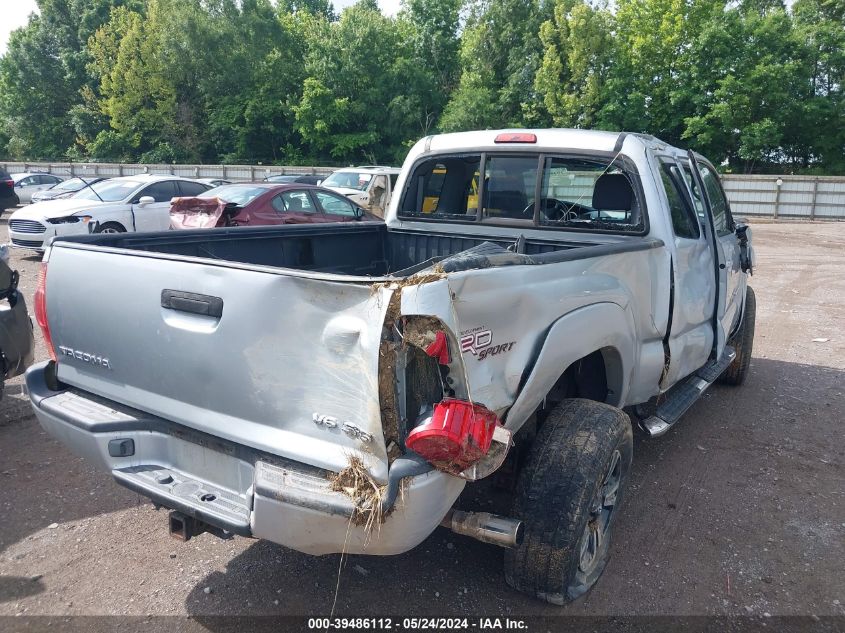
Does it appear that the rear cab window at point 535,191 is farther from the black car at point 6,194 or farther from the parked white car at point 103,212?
the black car at point 6,194

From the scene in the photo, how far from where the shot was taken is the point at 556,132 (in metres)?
4.29

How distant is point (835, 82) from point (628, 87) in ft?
33.6

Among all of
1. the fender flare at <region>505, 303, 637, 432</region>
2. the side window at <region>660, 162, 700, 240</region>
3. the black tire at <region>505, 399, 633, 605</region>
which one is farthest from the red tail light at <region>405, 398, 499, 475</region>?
the side window at <region>660, 162, 700, 240</region>

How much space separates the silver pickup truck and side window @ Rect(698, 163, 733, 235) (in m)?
1.07

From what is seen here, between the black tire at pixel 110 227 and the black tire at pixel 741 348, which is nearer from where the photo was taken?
the black tire at pixel 741 348

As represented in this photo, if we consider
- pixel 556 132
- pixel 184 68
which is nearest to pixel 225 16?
pixel 184 68

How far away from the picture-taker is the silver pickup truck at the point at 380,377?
214 centimetres

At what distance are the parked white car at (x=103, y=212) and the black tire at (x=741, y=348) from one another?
441 inches

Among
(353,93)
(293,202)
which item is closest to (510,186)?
(293,202)

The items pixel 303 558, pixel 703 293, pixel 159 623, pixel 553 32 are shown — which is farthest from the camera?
pixel 553 32

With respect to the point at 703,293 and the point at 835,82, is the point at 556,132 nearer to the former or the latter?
the point at 703,293

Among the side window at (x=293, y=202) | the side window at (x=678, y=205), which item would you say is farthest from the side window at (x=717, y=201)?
the side window at (x=293, y=202)

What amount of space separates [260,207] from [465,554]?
9019mm

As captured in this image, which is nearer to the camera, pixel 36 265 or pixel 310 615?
pixel 310 615
